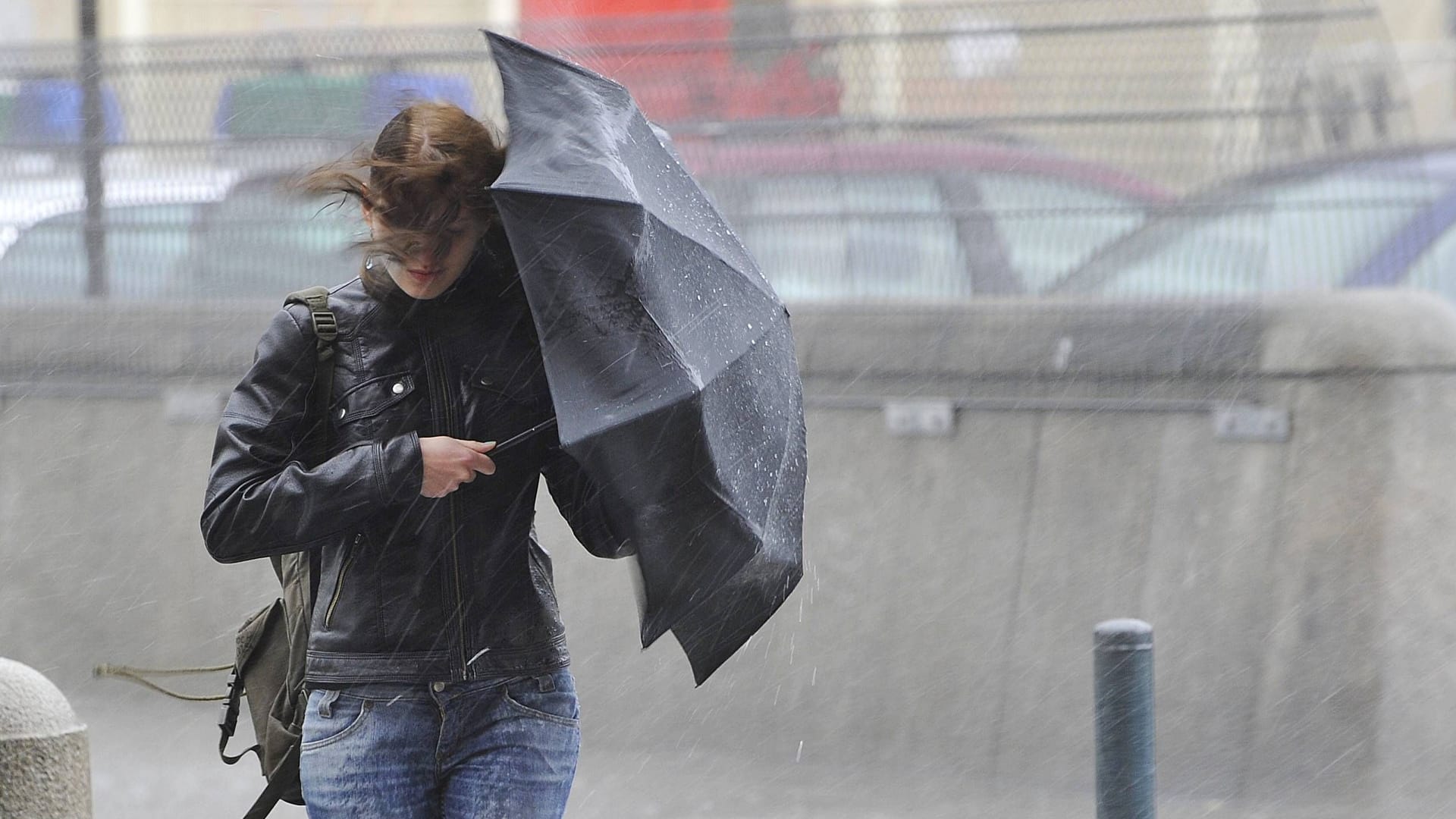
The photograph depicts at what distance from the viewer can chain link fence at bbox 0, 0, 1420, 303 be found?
6.70 meters

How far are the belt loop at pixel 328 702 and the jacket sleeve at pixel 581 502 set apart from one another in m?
0.48

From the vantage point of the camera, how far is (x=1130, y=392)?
648cm

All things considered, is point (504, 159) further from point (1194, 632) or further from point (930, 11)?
point (930, 11)

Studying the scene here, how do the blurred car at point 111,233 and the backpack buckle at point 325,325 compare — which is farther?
the blurred car at point 111,233

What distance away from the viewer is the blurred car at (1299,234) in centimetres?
652

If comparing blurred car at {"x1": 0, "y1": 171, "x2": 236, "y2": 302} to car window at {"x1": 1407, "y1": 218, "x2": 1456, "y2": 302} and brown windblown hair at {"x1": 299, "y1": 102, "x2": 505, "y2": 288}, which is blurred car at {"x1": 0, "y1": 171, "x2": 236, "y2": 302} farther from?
brown windblown hair at {"x1": 299, "y1": 102, "x2": 505, "y2": 288}

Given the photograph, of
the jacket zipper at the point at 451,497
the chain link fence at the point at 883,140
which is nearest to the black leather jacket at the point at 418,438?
the jacket zipper at the point at 451,497

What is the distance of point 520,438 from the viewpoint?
2.98 m

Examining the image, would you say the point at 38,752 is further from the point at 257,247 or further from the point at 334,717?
the point at 257,247

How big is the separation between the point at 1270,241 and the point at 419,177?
460 centimetres

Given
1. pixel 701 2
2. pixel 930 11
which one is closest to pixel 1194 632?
pixel 930 11

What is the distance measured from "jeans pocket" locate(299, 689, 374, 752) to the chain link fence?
151 inches

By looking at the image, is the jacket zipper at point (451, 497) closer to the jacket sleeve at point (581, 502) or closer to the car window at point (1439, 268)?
the jacket sleeve at point (581, 502)

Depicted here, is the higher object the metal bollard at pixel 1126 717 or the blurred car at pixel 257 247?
the blurred car at pixel 257 247
